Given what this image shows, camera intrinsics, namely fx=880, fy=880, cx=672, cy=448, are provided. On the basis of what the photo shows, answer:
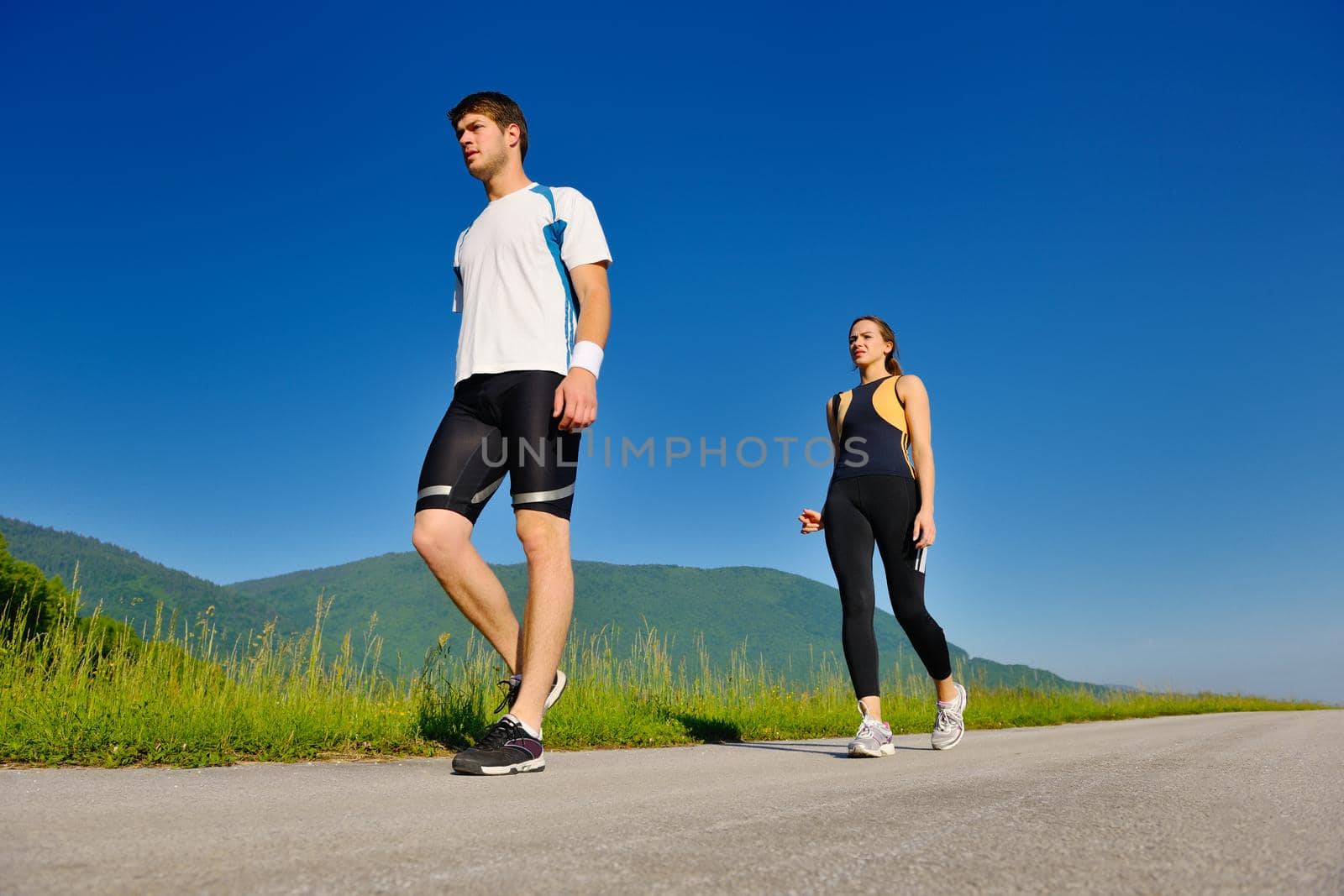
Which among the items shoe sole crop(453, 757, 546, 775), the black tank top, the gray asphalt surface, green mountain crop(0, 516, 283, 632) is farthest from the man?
green mountain crop(0, 516, 283, 632)

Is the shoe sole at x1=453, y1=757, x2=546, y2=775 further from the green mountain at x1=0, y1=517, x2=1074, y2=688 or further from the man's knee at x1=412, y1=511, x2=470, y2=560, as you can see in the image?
the green mountain at x1=0, y1=517, x2=1074, y2=688

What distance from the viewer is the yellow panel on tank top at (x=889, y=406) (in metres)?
4.97

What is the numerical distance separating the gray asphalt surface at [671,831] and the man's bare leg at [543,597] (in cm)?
37

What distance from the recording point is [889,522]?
4.78 m

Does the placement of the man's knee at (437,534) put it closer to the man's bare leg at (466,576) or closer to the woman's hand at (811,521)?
the man's bare leg at (466,576)

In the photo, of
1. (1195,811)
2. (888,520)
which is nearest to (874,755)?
(888,520)

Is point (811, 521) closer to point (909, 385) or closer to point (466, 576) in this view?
point (909, 385)

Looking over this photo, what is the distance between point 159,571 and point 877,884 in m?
127

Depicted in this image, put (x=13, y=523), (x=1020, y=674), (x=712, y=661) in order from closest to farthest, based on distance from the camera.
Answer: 1. (x=712, y=661)
2. (x=1020, y=674)
3. (x=13, y=523)

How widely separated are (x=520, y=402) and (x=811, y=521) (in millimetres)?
2111

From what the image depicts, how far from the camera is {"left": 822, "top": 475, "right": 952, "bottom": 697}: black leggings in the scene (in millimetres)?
4703

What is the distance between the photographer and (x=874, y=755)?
13.4 feet

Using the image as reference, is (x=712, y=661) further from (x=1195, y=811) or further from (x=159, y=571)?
(x=159, y=571)

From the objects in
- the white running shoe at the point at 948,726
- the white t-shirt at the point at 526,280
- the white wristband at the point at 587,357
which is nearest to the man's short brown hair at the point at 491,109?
the white t-shirt at the point at 526,280
